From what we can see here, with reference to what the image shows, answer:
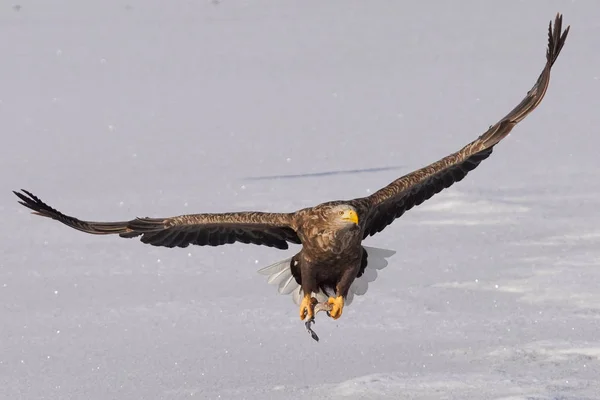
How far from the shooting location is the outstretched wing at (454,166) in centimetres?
730

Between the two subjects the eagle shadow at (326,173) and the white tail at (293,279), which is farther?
the eagle shadow at (326,173)

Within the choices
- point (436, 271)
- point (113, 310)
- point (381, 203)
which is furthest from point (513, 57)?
point (381, 203)

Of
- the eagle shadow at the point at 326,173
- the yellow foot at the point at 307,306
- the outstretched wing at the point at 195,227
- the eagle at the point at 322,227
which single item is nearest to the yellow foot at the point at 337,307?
the eagle at the point at 322,227

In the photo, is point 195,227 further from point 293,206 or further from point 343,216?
point 293,206

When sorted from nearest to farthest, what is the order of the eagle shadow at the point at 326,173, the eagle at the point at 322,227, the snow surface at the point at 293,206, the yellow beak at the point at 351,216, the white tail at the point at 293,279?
the yellow beak at the point at 351,216, the eagle at the point at 322,227, the white tail at the point at 293,279, the snow surface at the point at 293,206, the eagle shadow at the point at 326,173

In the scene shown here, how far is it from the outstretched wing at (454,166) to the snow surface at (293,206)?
1.10 metres

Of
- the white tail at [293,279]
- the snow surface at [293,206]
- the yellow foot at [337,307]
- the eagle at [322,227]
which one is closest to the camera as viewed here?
the eagle at [322,227]

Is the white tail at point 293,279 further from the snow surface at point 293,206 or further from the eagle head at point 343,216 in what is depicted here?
the eagle head at point 343,216

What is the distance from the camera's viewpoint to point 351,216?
6.34m

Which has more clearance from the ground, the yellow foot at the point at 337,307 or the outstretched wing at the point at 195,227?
the outstretched wing at the point at 195,227

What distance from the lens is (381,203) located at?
7.07 m

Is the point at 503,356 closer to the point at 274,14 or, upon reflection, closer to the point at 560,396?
the point at 560,396

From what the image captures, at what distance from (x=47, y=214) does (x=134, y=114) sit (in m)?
11.7

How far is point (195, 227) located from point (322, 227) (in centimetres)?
98
